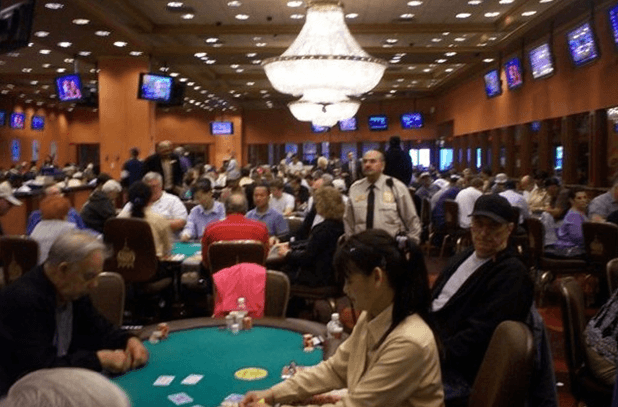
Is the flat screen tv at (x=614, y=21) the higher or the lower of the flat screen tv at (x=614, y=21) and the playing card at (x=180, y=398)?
the higher

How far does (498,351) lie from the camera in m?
2.32

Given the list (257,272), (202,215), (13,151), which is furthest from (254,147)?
(257,272)


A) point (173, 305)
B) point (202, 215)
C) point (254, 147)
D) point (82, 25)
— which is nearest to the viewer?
point (173, 305)

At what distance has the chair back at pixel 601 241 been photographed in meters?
5.76

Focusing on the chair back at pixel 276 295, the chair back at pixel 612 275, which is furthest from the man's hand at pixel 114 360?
the chair back at pixel 612 275

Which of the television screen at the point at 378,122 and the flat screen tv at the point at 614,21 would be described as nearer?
the flat screen tv at the point at 614,21

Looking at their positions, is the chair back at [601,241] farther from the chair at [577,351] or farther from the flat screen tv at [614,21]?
the flat screen tv at [614,21]

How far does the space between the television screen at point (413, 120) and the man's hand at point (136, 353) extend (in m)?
20.0

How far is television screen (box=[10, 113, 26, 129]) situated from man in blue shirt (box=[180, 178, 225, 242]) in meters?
17.3

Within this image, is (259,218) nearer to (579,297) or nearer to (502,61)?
(579,297)

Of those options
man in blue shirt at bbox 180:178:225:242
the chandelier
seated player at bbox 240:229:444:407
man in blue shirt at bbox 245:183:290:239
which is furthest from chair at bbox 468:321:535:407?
man in blue shirt at bbox 180:178:225:242

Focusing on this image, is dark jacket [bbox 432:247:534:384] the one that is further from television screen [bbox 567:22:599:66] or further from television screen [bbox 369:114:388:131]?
television screen [bbox 369:114:388:131]

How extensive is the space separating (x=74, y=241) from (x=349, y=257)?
3.40 ft

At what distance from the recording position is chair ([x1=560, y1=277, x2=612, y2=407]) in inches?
131
